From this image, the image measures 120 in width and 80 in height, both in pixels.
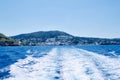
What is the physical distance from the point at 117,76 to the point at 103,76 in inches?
29.0

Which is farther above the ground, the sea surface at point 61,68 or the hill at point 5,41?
the hill at point 5,41

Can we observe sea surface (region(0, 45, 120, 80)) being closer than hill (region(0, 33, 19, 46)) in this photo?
Yes

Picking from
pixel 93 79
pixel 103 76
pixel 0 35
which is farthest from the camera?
pixel 0 35

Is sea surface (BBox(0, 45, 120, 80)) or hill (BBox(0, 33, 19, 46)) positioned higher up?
hill (BBox(0, 33, 19, 46))

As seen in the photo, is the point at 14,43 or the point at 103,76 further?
the point at 14,43

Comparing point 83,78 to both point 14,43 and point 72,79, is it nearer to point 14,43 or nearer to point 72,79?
point 72,79

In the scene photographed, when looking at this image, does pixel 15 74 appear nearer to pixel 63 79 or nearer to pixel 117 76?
pixel 63 79

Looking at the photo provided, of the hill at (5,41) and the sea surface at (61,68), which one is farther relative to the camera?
the hill at (5,41)

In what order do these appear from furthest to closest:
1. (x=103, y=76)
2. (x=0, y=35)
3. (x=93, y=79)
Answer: (x=0, y=35) < (x=103, y=76) < (x=93, y=79)

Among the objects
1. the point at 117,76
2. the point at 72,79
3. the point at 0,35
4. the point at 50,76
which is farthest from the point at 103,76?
the point at 0,35

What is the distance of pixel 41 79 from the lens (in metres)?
13.3

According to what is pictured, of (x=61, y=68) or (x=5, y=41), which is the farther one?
(x=5, y=41)

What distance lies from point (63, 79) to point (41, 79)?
3.79ft

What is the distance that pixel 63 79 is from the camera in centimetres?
1306
